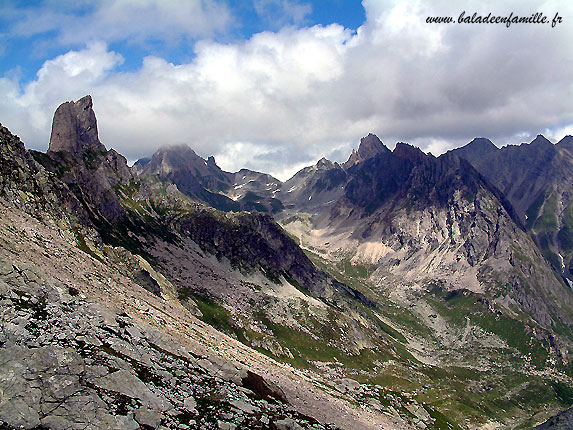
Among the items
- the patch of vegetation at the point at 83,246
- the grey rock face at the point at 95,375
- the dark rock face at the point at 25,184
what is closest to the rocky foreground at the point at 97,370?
the grey rock face at the point at 95,375

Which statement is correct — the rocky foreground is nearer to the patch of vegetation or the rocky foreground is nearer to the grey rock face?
the grey rock face

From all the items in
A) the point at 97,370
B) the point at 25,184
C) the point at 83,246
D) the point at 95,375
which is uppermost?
the point at 25,184

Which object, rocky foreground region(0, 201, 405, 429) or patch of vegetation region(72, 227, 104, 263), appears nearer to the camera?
rocky foreground region(0, 201, 405, 429)

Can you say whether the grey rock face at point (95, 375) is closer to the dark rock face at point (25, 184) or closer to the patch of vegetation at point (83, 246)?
the patch of vegetation at point (83, 246)

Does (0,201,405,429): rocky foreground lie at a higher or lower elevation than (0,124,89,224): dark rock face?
lower

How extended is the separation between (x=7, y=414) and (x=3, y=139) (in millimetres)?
104933

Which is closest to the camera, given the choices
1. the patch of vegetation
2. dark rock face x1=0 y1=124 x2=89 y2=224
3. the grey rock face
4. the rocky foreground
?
the grey rock face

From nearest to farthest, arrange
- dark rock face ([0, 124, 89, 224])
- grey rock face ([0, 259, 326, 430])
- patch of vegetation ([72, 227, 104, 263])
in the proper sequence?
grey rock face ([0, 259, 326, 430]) → dark rock face ([0, 124, 89, 224]) → patch of vegetation ([72, 227, 104, 263])

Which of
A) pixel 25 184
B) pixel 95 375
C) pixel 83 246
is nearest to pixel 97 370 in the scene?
pixel 95 375

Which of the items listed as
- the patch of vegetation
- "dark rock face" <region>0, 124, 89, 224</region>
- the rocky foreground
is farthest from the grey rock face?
"dark rock face" <region>0, 124, 89, 224</region>

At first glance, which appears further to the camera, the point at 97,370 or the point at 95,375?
the point at 97,370

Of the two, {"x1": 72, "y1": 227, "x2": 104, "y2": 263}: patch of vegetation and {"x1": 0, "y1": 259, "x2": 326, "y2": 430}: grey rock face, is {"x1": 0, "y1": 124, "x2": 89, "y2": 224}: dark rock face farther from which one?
{"x1": 0, "y1": 259, "x2": 326, "y2": 430}: grey rock face

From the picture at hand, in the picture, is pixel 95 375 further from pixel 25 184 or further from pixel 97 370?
pixel 25 184

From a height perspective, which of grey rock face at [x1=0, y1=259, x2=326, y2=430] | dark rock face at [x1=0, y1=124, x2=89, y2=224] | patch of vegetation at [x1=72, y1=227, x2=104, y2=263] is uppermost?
dark rock face at [x1=0, y1=124, x2=89, y2=224]
